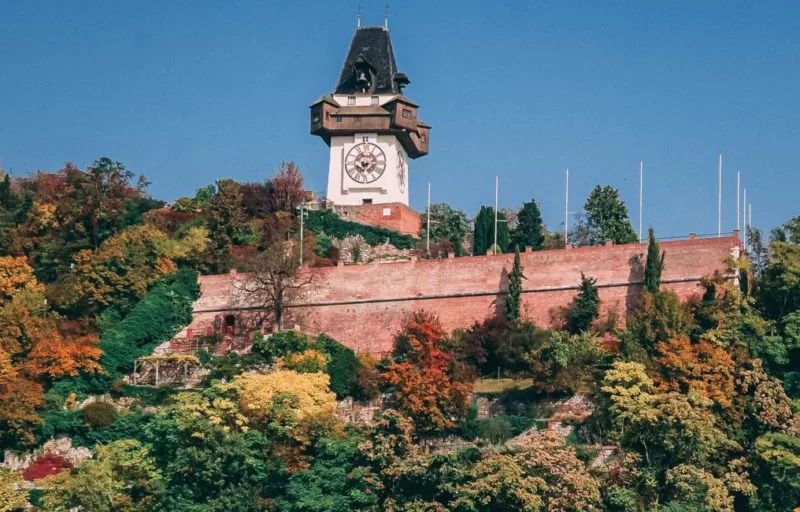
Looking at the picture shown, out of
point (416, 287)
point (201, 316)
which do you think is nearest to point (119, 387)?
point (201, 316)

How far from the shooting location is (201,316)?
62688 millimetres

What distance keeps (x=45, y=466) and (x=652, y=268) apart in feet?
62.9

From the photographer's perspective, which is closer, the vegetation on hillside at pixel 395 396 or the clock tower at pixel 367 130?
the vegetation on hillside at pixel 395 396

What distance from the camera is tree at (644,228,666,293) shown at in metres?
55.6

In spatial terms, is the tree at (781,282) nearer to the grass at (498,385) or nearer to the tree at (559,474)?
the grass at (498,385)

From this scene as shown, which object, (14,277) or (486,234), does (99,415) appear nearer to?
(14,277)

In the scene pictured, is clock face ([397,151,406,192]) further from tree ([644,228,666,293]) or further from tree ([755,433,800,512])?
tree ([755,433,800,512])

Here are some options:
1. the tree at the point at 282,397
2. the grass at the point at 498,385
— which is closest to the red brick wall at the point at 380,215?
the grass at the point at 498,385

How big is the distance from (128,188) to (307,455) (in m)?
20.4

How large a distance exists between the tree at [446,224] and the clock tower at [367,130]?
5.15 feet

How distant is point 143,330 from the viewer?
2354 inches

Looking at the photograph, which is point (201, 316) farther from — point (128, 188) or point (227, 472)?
point (227, 472)

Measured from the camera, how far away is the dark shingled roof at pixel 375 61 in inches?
2810

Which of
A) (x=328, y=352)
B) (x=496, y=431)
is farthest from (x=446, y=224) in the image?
(x=496, y=431)
